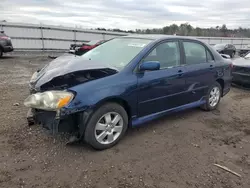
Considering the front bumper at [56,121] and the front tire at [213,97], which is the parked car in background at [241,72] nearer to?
the front tire at [213,97]

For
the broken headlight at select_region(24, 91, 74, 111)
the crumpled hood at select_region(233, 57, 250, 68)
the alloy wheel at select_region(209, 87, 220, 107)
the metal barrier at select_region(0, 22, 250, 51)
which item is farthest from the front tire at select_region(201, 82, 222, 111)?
the metal barrier at select_region(0, 22, 250, 51)

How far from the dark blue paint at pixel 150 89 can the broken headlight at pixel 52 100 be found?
0.08 metres

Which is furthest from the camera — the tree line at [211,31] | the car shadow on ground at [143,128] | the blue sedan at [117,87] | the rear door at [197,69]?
the tree line at [211,31]

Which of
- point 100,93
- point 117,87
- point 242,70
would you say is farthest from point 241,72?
point 100,93

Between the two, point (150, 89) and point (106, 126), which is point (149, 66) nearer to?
point (150, 89)

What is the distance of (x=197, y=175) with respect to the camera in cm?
297

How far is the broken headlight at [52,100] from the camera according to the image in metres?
3.00

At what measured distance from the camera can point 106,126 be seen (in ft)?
11.2

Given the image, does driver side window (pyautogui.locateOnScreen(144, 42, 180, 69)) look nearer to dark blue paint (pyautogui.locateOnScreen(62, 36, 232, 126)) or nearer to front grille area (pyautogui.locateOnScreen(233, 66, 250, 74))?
dark blue paint (pyautogui.locateOnScreen(62, 36, 232, 126))

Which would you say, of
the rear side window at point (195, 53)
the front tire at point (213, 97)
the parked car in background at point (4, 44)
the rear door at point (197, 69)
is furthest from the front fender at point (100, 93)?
the parked car in background at point (4, 44)

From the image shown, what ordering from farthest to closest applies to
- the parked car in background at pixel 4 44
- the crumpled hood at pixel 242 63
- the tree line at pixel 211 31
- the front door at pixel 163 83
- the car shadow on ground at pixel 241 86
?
the tree line at pixel 211 31
the parked car in background at pixel 4 44
the car shadow on ground at pixel 241 86
the crumpled hood at pixel 242 63
the front door at pixel 163 83

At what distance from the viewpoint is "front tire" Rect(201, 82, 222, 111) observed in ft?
17.1

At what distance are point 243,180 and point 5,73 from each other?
323 inches

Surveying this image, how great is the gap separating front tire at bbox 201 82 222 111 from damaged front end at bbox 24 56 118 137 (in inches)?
104
